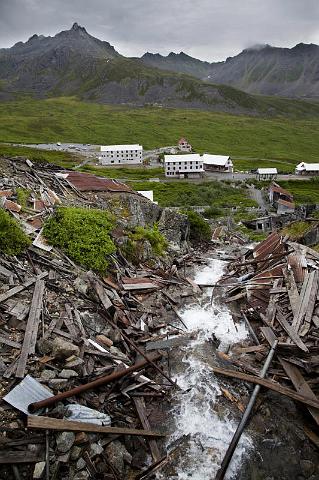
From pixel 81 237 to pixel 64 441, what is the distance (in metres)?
12.2

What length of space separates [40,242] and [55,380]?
30.0 ft

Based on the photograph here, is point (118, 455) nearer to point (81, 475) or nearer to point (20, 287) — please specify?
point (81, 475)

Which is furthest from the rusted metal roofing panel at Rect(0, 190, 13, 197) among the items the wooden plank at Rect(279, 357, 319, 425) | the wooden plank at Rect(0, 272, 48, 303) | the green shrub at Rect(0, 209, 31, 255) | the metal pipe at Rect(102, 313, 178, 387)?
the wooden plank at Rect(279, 357, 319, 425)

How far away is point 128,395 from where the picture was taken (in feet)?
40.9

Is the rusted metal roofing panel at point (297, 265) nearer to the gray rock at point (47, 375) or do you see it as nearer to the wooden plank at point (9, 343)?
the gray rock at point (47, 375)

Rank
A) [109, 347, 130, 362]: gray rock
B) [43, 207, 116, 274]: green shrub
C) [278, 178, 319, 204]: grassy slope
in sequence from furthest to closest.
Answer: [278, 178, 319, 204]: grassy slope, [43, 207, 116, 274]: green shrub, [109, 347, 130, 362]: gray rock

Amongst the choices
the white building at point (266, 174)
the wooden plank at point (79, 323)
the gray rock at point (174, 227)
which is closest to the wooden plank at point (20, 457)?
the wooden plank at point (79, 323)

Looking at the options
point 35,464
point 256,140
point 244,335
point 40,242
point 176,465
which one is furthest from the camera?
point 256,140

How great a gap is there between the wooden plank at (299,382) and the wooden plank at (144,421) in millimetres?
5034

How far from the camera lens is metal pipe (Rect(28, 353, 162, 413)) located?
1056 cm

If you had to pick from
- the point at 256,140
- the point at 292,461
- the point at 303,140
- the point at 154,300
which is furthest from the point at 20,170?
the point at 303,140

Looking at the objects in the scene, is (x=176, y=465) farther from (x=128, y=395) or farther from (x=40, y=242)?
(x=40, y=242)

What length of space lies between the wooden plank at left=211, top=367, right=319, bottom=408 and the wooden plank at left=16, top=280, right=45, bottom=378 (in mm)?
6822

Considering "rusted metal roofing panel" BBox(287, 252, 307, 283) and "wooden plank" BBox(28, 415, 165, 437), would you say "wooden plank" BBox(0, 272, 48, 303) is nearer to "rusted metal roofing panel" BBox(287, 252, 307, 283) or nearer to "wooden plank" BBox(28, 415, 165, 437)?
"wooden plank" BBox(28, 415, 165, 437)
